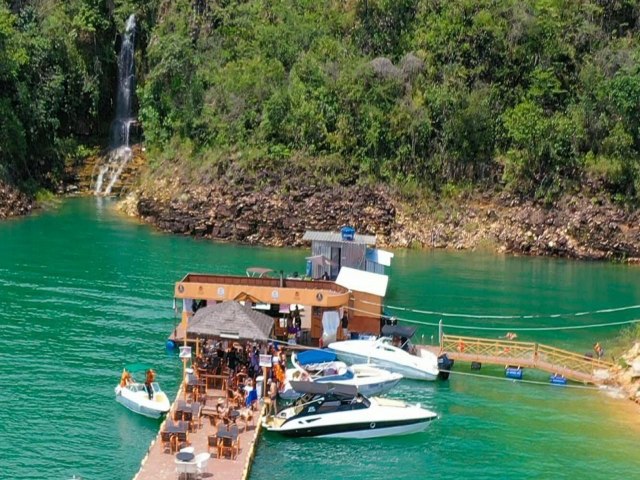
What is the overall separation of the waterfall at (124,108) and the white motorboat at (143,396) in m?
55.7

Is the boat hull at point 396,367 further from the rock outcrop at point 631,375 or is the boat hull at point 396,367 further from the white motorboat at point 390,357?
the rock outcrop at point 631,375

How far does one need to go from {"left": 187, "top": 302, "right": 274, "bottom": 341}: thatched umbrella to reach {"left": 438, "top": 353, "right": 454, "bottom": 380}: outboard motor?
8421 mm

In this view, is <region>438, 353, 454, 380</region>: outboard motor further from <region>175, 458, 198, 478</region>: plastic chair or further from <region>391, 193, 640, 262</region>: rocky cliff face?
<region>391, 193, 640, 262</region>: rocky cliff face

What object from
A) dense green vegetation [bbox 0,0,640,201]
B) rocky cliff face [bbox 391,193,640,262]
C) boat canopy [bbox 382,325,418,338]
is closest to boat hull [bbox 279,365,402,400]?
boat canopy [bbox 382,325,418,338]

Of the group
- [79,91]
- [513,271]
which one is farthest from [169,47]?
[513,271]

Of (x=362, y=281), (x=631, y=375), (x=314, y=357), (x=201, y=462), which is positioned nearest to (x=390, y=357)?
(x=314, y=357)

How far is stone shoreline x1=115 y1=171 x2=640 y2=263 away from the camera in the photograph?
71188 millimetres

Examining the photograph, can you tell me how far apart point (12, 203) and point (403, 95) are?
35209 millimetres

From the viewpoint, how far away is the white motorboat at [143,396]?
35312 mm

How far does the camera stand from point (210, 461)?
100ft

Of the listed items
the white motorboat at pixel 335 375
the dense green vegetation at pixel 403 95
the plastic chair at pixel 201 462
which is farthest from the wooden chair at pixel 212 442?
the dense green vegetation at pixel 403 95

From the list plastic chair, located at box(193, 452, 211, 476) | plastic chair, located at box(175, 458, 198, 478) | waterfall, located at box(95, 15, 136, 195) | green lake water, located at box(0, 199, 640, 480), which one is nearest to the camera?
plastic chair, located at box(175, 458, 198, 478)

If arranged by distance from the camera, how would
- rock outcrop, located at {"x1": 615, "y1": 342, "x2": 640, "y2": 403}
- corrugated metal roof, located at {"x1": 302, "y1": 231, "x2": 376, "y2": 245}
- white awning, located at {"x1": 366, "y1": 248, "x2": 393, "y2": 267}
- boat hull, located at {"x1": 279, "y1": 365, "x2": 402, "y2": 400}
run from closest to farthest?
boat hull, located at {"x1": 279, "y1": 365, "x2": 402, "y2": 400} < rock outcrop, located at {"x1": 615, "y1": 342, "x2": 640, "y2": 403} < corrugated metal roof, located at {"x1": 302, "y1": 231, "x2": 376, "y2": 245} < white awning, located at {"x1": 366, "y1": 248, "x2": 393, "y2": 267}

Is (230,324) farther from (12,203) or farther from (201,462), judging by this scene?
(12,203)
